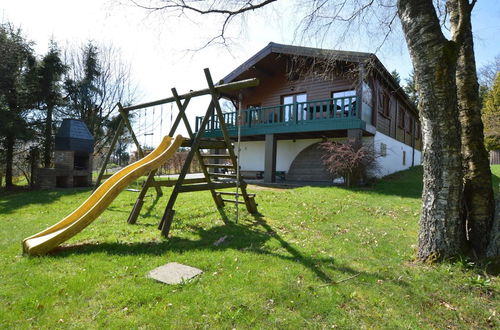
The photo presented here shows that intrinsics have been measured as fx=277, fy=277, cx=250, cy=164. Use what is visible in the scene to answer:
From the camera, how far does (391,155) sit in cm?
1580

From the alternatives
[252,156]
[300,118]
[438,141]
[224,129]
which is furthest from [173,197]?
[252,156]

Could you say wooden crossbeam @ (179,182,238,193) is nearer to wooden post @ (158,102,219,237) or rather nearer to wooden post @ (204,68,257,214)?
wooden post @ (158,102,219,237)

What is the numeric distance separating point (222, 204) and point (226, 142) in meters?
1.81

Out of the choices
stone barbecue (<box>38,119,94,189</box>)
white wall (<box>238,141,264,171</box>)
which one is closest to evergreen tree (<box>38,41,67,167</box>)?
stone barbecue (<box>38,119,94,189</box>)

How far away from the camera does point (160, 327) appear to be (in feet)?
7.32

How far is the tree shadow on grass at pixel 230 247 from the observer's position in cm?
346

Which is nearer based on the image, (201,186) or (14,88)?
(201,186)

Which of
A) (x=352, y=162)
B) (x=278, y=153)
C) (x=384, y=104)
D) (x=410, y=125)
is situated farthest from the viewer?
(x=410, y=125)

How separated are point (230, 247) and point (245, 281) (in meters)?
1.18

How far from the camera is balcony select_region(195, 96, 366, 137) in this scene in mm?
11438

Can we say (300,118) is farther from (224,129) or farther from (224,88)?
(224,88)

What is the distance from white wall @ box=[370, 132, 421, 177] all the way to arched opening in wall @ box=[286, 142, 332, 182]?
102 inches

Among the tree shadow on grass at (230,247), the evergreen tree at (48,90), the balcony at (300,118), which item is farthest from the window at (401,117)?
the evergreen tree at (48,90)

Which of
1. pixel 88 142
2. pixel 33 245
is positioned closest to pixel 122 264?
pixel 33 245
